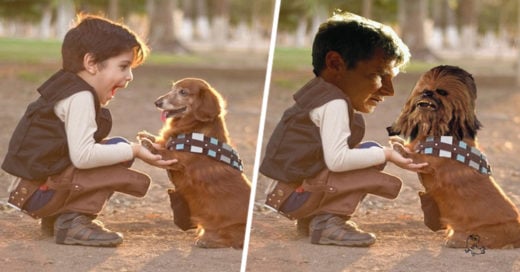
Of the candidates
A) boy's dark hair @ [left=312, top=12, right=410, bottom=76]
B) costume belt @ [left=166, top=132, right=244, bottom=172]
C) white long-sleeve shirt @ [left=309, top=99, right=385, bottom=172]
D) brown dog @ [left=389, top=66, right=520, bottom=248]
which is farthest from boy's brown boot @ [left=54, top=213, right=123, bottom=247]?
brown dog @ [left=389, top=66, right=520, bottom=248]

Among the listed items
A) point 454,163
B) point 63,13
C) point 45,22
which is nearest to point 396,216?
point 454,163

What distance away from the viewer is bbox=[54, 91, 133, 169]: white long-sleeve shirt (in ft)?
13.6

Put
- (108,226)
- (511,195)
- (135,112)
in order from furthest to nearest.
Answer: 1. (135,112)
2. (511,195)
3. (108,226)

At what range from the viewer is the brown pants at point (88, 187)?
4301mm

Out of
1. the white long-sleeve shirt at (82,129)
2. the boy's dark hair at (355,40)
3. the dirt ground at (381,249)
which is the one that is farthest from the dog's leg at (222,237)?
the boy's dark hair at (355,40)

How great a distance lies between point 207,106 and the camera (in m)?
4.29

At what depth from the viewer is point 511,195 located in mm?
6266

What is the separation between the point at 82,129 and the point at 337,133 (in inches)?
42.0

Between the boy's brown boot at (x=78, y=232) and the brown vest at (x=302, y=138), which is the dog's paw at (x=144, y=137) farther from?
the brown vest at (x=302, y=138)

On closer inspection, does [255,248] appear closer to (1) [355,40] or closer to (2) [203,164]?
(2) [203,164]

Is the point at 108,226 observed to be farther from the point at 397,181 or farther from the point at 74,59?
the point at 397,181

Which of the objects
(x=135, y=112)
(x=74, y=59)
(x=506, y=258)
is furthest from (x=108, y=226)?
(x=135, y=112)

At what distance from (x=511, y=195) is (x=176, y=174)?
2.68 m

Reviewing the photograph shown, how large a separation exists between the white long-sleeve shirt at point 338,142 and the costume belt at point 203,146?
409 millimetres
